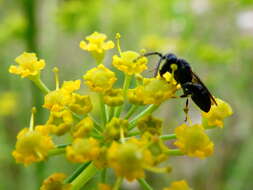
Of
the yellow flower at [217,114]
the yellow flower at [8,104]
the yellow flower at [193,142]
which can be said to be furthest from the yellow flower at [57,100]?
the yellow flower at [8,104]

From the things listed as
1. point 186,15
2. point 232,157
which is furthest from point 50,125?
→ point 232,157

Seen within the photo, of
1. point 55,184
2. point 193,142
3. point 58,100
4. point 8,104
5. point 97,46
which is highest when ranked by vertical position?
point 97,46

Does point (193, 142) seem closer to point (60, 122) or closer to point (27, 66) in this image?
point (60, 122)

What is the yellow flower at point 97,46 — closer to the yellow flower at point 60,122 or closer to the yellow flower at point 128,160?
the yellow flower at point 60,122

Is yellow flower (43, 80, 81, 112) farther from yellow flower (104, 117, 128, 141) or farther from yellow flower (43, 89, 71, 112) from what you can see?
yellow flower (104, 117, 128, 141)

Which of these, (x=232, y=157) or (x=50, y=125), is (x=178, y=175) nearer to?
(x=232, y=157)

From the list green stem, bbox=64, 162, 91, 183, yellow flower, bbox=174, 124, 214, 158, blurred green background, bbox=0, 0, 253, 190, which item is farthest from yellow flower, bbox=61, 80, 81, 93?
blurred green background, bbox=0, 0, 253, 190

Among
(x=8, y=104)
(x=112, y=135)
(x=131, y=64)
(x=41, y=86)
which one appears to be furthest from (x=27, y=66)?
(x=8, y=104)
